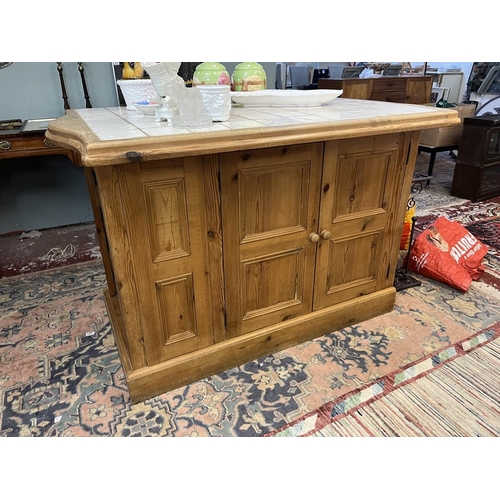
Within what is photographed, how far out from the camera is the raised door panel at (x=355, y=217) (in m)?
1.52

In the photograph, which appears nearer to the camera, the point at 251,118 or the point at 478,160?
the point at 251,118

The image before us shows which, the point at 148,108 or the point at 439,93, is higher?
the point at 148,108

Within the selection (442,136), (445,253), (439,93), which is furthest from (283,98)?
(439,93)

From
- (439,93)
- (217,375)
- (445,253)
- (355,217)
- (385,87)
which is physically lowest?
(217,375)

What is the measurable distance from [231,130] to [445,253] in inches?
65.2

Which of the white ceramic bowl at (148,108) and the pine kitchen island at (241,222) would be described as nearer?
the pine kitchen island at (241,222)

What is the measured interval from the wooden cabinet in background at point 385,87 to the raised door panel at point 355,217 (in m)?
2.64

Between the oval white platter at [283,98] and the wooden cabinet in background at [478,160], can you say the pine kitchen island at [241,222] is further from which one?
the wooden cabinet in background at [478,160]

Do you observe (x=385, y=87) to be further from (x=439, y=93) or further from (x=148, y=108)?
(x=148, y=108)

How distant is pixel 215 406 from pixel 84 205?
7.54 feet

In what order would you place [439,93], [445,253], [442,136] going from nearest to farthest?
[445,253] → [442,136] → [439,93]

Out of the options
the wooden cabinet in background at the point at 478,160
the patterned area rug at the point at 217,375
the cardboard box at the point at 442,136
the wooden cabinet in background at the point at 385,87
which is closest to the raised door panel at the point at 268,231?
the patterned area rug at the point at 217,375

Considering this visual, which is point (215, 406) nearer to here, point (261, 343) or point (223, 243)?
point (261, 343)

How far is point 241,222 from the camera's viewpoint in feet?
4.60
